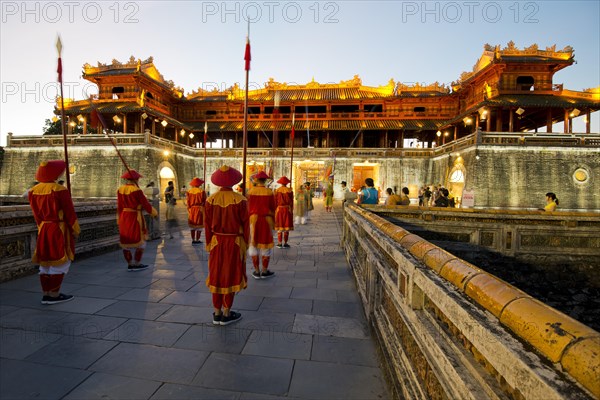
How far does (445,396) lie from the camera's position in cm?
120

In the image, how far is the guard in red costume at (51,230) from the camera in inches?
138

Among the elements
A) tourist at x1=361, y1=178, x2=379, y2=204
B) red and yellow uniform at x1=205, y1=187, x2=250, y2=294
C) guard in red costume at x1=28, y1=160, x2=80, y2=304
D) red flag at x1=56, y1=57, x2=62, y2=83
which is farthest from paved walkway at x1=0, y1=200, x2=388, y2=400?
tourist at x1=361, y1=178, x2=379, y2=204

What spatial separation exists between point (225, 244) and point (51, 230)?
2.26 m

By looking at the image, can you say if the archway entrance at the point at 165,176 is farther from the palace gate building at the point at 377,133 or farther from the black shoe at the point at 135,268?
the black shoe at the point at 135,268

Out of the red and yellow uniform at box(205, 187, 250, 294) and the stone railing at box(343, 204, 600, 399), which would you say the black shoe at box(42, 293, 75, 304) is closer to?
the red and yellow uniform at box(205, 187, 250, 294)

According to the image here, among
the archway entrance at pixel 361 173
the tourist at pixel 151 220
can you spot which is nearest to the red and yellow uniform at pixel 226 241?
the tourist at pixel 151 220

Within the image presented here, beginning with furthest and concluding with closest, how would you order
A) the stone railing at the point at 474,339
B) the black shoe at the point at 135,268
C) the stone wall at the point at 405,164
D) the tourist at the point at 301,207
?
the stone wall at the point at 405,164, the tourist at the point at 301,207, the black shoe at the point at 135,268, the stone railing at the point at 474,339

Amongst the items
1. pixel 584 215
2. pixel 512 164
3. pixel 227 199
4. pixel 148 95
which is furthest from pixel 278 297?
pixel 148 95

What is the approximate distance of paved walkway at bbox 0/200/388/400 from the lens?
205 cm

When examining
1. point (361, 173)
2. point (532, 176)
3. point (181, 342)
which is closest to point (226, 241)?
point (181, 342)

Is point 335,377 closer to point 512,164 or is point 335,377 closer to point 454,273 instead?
point 454,273

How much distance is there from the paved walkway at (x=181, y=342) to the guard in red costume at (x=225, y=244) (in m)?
0.25

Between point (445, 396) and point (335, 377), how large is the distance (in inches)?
45.7

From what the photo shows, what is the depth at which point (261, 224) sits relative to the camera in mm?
4789
